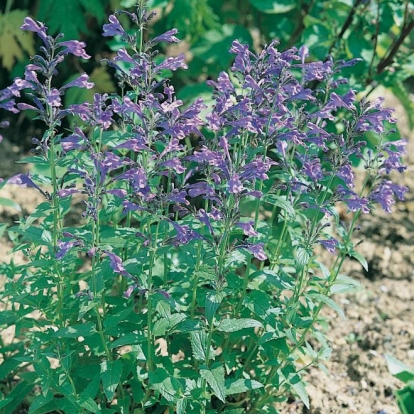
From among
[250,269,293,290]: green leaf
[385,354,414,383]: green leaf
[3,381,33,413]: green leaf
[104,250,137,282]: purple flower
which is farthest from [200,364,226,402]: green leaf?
[385,354,414,383]: green leaf

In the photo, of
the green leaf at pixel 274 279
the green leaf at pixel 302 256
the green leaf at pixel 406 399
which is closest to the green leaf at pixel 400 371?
the green leaf at pixel 406 399

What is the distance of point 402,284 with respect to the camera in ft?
16.1

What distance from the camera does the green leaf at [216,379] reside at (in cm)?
255

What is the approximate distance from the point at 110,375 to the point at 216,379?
39cm

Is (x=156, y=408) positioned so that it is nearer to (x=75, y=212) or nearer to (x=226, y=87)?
(x=226, y=87)

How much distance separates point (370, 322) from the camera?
4.46 metres

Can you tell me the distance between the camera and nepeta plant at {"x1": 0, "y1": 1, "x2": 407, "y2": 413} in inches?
94.7

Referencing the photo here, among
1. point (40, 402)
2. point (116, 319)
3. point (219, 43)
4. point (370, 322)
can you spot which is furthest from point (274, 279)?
point (219, 43)

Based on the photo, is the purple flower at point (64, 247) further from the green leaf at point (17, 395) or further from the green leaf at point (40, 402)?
the green leaf at point (17, 395)

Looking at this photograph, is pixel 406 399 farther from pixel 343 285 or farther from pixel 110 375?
pixel 110 375

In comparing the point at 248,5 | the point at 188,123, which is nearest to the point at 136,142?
the point at 188,123

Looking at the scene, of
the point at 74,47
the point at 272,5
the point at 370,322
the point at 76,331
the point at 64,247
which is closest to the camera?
the point at 64,247

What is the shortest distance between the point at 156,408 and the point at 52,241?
0.96m

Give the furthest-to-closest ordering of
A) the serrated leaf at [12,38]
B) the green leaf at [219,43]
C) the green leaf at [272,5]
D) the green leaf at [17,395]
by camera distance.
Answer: the serrated leaf at [12,38] → the green leaf at [219,43] → the green leaf at [272,5] → the green leaf at [17,395]
